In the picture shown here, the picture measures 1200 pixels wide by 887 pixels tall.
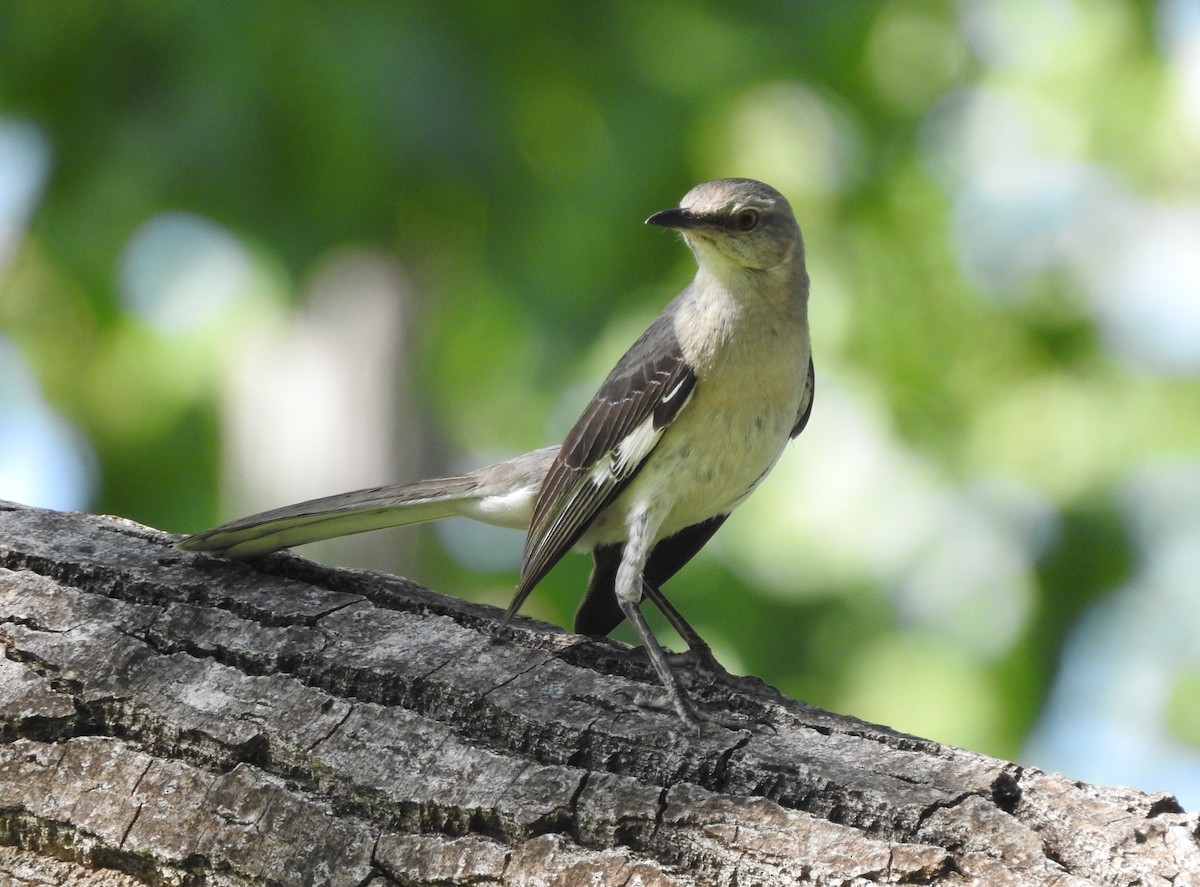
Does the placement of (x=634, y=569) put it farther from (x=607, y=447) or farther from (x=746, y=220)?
(x=746, y=220)

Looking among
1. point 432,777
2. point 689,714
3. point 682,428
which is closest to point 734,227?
point 682,428

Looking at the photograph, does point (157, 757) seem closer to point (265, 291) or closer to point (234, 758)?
point (234, 758)

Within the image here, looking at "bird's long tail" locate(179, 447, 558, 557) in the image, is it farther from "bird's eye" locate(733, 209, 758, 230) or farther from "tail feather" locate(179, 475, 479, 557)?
"bird's eye" locate(733, 209, 758, 230)

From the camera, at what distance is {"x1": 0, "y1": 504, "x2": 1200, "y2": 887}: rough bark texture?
2.82m

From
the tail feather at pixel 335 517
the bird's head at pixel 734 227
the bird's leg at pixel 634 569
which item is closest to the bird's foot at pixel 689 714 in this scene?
the bird's leg at pixel 634 569

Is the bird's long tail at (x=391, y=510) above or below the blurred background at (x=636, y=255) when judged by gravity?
below

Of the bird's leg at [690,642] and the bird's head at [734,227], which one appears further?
the bird's head at [734,227]

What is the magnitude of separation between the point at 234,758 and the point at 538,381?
3.89m

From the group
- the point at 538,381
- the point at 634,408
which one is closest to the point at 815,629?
the point at 538,381

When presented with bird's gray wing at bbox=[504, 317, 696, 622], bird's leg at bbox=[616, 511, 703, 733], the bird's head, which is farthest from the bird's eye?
bird's leg at bbox=[616, 511, 703, 733]

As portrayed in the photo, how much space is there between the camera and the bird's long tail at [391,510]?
12.8 feet

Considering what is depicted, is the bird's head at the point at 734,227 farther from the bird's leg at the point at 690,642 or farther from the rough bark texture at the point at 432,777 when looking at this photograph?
the rough bark texture at the point at 432,777

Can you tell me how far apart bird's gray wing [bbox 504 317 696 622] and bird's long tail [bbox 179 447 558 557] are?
0.70ft

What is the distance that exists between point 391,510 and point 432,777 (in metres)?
1.55
